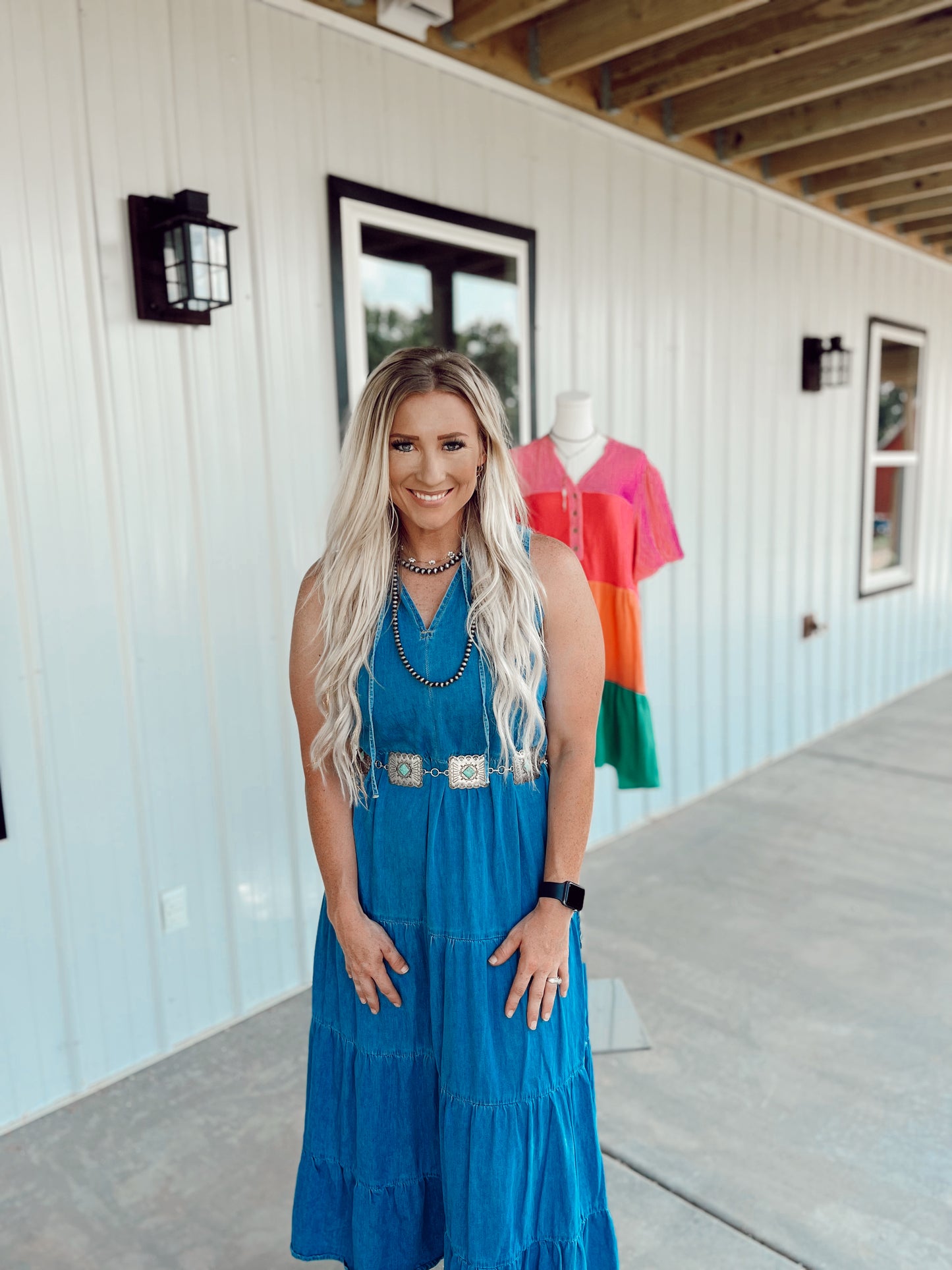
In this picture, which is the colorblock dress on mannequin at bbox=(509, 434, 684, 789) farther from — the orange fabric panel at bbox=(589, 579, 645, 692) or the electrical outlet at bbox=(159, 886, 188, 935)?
the electrical outlet at bbox=(159, 886, 188, 935)

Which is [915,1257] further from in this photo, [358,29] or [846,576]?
[846,576]

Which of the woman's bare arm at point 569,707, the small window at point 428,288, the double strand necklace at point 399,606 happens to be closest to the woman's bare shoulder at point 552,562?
the woman's bare arm at point 569,707

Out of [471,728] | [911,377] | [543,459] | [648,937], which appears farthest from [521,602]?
[911,377]

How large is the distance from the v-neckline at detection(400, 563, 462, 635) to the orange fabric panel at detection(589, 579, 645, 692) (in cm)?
104

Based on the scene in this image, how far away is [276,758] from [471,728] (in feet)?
4.81

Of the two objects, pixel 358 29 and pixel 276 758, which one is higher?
pixel 358 29

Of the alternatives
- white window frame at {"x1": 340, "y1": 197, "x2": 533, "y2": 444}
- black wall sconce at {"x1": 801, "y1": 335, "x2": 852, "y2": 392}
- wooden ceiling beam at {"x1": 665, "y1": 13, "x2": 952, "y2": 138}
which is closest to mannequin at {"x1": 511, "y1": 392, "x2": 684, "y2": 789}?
white window frame at {"x1": 340, "y1": 197, "x2": 533, "y2": 444}

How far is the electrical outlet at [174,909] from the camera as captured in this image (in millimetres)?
2455

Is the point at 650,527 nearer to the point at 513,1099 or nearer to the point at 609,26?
the point at 513,1099

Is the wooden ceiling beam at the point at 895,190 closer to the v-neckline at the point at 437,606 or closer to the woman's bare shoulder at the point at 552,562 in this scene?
the woman's bare shoulder at the point at 552,562

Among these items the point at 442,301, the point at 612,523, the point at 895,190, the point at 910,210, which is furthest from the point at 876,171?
the point at 612,523

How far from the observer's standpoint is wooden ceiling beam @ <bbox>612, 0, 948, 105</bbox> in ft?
9.36

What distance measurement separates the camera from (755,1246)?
1.80m

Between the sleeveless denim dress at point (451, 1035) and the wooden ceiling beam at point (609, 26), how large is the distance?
219cm
